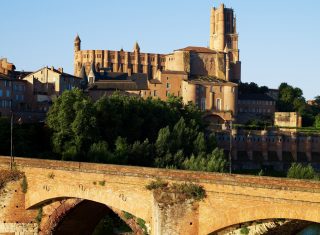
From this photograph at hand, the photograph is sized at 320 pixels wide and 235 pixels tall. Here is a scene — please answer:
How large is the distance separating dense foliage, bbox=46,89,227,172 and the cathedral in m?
22.7

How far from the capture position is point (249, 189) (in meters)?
24.1

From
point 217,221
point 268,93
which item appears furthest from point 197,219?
point 268,93

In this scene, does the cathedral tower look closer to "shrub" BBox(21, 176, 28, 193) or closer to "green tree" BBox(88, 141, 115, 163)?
"green tree" BBox(88, 141, 115, 163)

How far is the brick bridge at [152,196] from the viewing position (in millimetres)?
23141

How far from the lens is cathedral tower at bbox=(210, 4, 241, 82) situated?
12809 cm

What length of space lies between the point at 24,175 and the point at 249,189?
14.7 metres

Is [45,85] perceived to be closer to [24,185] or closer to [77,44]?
[77,44]

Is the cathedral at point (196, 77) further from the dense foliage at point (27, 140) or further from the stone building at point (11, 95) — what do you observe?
the dense foliage at point (27, 140)

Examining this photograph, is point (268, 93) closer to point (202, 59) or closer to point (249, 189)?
point (202, 59)

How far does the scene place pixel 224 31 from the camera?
5133 inches

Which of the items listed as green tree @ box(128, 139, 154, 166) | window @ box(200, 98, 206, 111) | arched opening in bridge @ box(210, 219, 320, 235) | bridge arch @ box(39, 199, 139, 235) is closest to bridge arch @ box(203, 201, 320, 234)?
arched opening in bridge @ box(210, 219, 320, 235)

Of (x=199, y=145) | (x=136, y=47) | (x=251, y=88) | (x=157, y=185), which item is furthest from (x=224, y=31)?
(x=157, y=185)

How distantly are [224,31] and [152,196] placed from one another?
106 meters

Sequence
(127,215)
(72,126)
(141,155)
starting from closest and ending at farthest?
(127,215) < (141,155) < (72,126)
